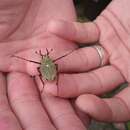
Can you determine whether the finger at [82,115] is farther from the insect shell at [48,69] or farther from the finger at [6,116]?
the finger at [6,116]

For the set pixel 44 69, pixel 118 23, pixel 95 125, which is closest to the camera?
pixel 44 69

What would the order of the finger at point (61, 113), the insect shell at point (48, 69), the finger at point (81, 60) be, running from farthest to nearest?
1. the finger at point (81, 60)
2. the insect shell at point (48, 69)
3. the finger at point (61, 113)

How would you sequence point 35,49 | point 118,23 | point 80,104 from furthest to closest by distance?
point 118,23, point 35,49, point 80,104

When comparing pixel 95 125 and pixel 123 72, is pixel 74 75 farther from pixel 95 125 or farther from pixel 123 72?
pixel 95 125

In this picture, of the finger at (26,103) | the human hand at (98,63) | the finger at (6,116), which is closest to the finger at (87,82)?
the human hand at (98,63)

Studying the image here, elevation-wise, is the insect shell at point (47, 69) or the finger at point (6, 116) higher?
the insect shell at point (47, 69)

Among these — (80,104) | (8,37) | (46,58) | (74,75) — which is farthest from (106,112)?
(8,37)

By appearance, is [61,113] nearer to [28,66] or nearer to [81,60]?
[28,66]

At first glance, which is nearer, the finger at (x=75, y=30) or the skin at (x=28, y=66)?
the skin at (x=28, y=66)
